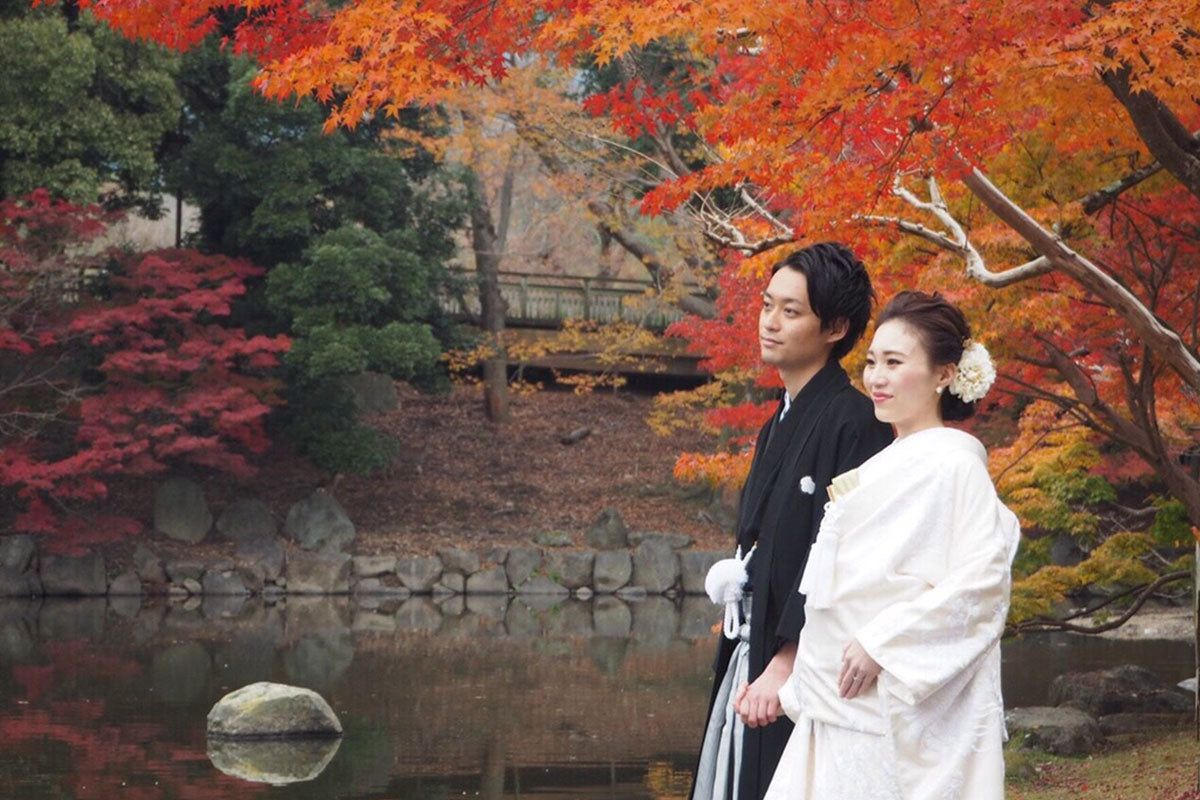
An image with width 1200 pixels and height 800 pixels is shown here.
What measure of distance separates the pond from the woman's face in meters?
4.62

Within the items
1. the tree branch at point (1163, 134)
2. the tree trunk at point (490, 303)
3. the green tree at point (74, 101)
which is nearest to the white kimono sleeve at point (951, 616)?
the tree branch at point (1163, 134)

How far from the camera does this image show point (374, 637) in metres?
13.8

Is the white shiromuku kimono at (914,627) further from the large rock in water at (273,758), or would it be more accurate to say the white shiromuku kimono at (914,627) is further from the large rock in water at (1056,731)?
the large rock in water at (1056,731)

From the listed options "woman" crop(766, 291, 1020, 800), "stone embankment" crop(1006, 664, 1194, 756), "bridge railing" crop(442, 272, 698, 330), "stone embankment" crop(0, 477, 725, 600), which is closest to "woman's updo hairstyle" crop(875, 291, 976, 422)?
"woman" crop(766, 291, 1020, 800)

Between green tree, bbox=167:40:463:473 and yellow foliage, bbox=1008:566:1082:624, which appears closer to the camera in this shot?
yellow foliage, bbox=1008:566:1082:624

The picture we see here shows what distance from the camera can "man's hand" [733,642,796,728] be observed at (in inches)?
118

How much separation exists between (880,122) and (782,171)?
0.92 m

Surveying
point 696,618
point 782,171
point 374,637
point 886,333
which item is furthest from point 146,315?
point 886,333

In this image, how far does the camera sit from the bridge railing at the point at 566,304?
74.2ft

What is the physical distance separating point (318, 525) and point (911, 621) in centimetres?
1551

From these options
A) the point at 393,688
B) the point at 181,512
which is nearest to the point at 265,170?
the point at 181,512

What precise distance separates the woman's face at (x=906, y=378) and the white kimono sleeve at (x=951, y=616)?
0.21 meters

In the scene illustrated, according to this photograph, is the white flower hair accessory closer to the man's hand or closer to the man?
the man

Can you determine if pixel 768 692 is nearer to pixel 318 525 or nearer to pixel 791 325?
pixel 791 325
